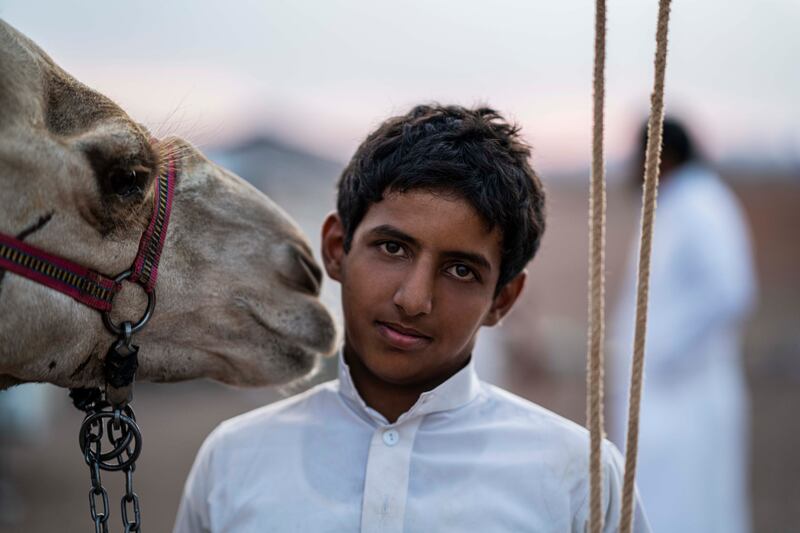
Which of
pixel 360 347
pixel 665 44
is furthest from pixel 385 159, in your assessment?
pixel 665 44

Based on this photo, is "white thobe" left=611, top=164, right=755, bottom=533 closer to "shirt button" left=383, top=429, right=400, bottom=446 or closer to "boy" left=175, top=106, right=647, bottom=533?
"boy" left=175, top=106, right=647, bottom=533

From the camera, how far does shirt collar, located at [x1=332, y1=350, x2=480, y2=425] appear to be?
6.86 feet

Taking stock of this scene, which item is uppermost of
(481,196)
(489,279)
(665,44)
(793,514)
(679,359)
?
(665,44)

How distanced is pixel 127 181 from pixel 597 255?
1.06m

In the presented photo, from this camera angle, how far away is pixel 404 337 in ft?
6.72

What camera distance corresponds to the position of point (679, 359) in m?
5.01

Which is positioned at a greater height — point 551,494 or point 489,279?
point 489,279

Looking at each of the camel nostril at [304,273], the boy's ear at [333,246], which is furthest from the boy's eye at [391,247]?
the camel nostril at [304,273]

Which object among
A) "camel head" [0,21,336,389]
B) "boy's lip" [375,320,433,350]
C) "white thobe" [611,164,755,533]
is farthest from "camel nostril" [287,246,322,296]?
"white thobe" [611,164,755,533]

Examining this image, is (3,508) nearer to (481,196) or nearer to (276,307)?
(276,307)

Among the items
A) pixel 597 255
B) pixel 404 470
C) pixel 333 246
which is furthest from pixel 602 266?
pixel 333 246

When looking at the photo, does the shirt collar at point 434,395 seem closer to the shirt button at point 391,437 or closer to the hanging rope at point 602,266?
the shirt button at point 391,437

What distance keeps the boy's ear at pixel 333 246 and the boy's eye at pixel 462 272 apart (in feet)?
1.13

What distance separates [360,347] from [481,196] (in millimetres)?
410
